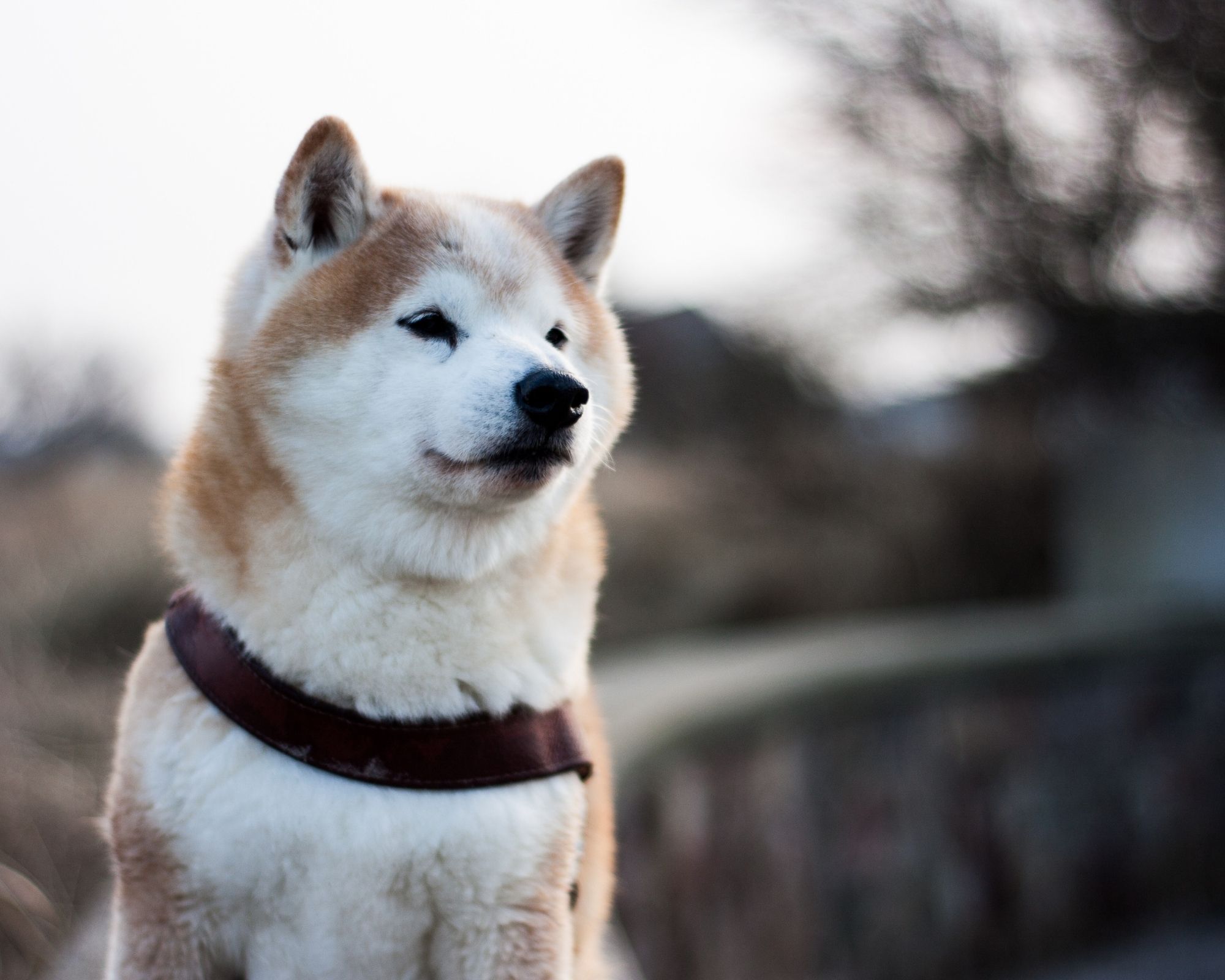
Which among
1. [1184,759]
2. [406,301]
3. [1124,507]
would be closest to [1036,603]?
[1124,507]

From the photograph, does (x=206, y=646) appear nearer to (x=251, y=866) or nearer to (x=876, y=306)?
(x=251, y=866)

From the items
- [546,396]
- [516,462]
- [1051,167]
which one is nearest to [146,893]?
[516,462]

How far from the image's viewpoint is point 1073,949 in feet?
22.4

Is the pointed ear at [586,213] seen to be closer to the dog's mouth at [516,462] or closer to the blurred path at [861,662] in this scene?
the dog's mouth at [516,462]

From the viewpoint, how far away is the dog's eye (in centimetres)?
166

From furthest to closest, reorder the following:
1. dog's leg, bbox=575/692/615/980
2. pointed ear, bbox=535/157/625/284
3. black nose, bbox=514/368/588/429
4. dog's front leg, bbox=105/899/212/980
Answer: pointed ear, bbox=535/157/625/284
dog's leg, bbox=575/692/615/980
black nose, bbox=514/368/588/429
dog's front leg, bbox=105/899/212/980

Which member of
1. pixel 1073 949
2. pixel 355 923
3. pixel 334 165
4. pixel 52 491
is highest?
pixel 334 165

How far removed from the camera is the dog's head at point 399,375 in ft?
→ 5.23

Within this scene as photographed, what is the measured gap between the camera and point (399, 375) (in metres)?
1.61

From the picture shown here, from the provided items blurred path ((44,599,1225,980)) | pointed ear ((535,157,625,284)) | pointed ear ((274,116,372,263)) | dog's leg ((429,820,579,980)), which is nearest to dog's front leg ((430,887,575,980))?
dog's leg ((429,820,579,980))

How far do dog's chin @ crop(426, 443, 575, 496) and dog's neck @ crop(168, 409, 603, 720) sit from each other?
18cm

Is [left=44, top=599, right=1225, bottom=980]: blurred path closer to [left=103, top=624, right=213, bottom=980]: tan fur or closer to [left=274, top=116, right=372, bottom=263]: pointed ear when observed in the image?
[left=103, top=624, right=213, bottom=980]: tan fur

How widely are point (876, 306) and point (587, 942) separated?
8.72 meters

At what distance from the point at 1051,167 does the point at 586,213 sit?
850 cm
